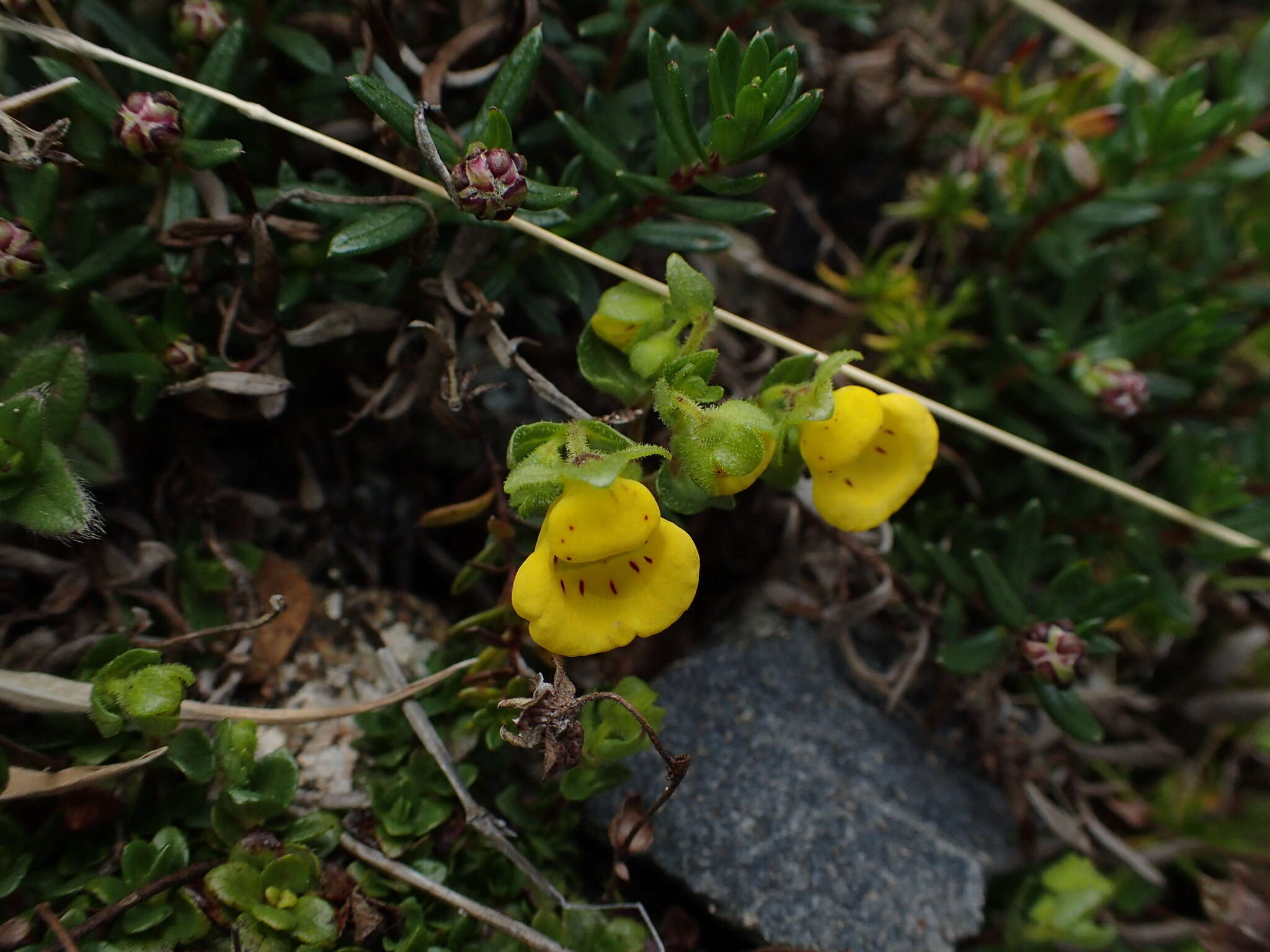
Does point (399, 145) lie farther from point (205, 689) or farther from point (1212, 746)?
point (1212, 746)

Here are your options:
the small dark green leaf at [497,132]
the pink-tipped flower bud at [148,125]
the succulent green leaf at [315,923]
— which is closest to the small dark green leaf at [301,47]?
the pink-tipped flower bud at [148,125]

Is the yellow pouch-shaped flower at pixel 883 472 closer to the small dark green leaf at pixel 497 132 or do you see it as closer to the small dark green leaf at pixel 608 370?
the small dark green leaf at pixel 608 370

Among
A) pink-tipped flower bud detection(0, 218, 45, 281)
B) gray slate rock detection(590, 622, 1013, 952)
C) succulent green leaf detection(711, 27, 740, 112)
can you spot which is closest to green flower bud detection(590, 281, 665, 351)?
succulent green leaf detection(711, 27, 740, 112)

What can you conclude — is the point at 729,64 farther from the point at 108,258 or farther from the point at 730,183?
the point at 108,258

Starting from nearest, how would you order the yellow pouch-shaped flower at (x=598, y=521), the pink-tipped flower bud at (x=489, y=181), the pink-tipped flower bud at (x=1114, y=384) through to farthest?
the yellow pouch-shaped flower at (x=598, y=521)
the pink-tipped flower bud at (x=489, y=181)
the pink-tipped flower bud at (x=1114, y=384)

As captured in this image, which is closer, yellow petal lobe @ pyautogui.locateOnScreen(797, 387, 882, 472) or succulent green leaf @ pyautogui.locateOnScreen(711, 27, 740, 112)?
yellow petal lobe @ pyautogui.locateOnScreen(797, 387, 882, 472)

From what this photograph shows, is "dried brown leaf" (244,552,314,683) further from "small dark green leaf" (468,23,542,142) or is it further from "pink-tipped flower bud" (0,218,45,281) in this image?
"small dark green leaf" (468,23,542,142)

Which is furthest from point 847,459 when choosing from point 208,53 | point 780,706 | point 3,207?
point 3,207
